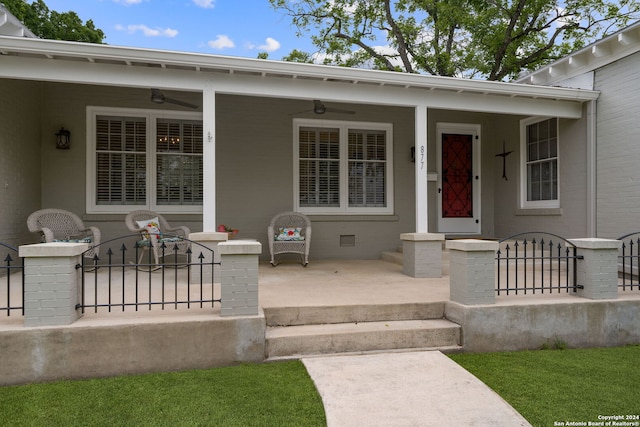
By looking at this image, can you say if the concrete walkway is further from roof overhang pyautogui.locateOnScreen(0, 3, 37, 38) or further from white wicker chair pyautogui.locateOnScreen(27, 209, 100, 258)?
roof overhang pyautogui.locateOnScreen(0, 3, 37, 38)

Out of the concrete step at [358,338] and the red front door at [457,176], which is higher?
the red front door at [457,176]

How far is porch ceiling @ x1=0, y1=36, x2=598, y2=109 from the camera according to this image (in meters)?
4.28

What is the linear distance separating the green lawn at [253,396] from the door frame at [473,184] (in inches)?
178

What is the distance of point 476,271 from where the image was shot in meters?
3.60

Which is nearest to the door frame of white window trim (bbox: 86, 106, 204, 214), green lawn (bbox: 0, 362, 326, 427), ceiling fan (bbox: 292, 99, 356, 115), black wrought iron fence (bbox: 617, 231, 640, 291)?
ceiling fan (bbox: 292, 99, 356, 115)

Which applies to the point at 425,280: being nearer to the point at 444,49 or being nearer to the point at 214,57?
the point at 214,57

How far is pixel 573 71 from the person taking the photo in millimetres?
6363

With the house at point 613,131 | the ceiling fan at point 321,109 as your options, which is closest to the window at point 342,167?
the ceiling fan at point 321,109

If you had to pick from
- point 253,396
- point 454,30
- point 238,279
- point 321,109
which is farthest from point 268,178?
point 454,30

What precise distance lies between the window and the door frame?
0.97 m

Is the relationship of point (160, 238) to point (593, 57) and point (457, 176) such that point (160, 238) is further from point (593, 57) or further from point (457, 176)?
point (593, 57)

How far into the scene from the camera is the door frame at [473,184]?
25.1 ft

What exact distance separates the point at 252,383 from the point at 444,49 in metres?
14.6

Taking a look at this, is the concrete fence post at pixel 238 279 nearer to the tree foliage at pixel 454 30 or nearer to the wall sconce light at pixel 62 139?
the wall sconce light at pixel 62 139
